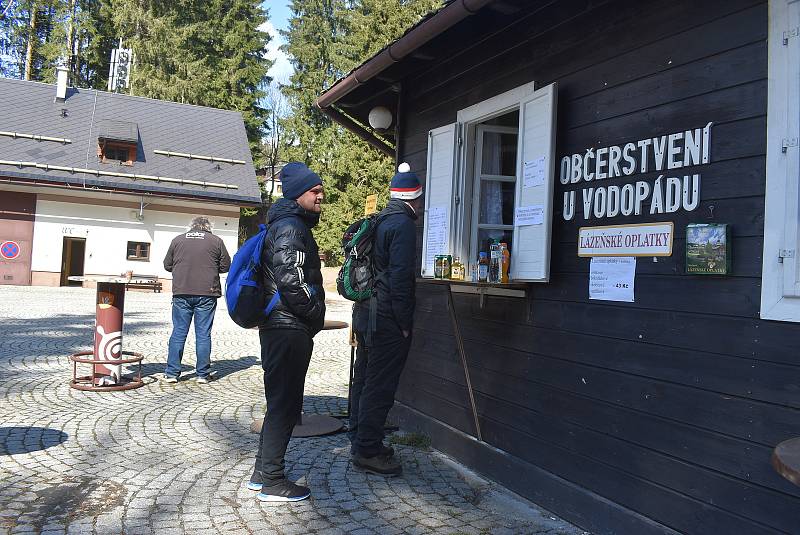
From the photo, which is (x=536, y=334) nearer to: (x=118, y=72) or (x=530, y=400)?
(x=530, y=400)

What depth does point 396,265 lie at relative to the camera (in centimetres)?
411

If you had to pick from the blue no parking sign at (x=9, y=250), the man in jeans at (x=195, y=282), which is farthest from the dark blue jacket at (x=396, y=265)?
the blue no parking sign at (x=9, y=250)

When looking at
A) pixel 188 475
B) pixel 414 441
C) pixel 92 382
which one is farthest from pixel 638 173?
pixel 92 382

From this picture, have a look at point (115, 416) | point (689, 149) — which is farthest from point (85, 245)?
point (689, 149)

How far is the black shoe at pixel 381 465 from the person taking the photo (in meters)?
4.36

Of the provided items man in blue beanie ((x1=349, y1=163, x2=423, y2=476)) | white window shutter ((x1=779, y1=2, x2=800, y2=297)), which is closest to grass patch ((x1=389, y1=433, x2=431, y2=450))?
man in blue beanie ((x1=349, y1=163, x2=423, y2=476))

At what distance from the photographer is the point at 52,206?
23.9 metres

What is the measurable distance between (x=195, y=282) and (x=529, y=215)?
4361 mm

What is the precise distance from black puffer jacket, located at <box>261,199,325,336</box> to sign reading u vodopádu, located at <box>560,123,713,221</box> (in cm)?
155

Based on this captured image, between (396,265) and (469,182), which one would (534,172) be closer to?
(469,182)

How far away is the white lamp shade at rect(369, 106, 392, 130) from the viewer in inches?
260

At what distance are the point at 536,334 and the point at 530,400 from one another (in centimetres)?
42

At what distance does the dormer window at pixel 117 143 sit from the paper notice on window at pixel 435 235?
76.1 ft

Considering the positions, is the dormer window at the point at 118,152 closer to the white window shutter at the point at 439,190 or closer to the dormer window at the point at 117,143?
the dormer window at the point at 117,143
